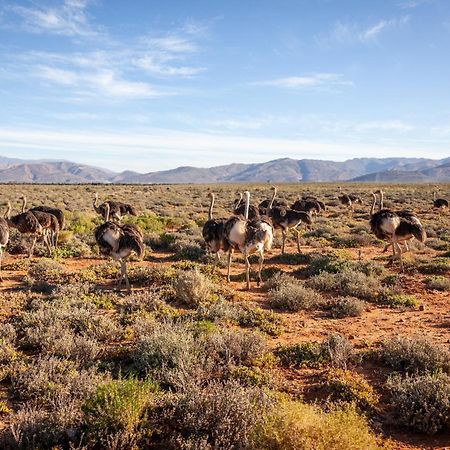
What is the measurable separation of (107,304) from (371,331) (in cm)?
504

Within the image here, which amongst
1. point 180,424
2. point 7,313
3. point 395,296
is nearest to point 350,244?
point 395,296

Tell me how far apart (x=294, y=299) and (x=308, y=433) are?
594 centimetres

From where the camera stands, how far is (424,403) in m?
5.09

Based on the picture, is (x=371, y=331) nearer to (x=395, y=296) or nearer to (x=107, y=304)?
(x=395, y=296)

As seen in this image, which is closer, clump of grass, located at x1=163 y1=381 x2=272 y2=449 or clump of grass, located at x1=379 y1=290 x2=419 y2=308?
clump of grass, located at x1=163 y1=381 x2=272 y2=449

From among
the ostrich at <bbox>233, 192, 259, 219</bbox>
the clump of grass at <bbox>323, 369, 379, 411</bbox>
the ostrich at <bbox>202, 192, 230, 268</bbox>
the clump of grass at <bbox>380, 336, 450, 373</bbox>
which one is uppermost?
the ostrich at <bbox>233, 192, 259, 219</bbox>

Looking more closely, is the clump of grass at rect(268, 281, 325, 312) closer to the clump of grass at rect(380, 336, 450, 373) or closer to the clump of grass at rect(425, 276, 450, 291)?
the clump of grass at rect(380, 336, 450, 373)

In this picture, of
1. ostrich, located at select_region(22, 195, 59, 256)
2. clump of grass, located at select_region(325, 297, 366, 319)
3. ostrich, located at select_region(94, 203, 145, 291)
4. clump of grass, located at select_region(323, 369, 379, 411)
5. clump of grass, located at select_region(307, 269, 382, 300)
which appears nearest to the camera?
clump of grass, located at select_region(323, 369, 379, 411)

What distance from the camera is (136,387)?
4.88 meters

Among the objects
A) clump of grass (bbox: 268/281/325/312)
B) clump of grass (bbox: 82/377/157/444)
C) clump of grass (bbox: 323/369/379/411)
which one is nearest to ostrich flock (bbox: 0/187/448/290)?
clump of grass (bbox: 268/281/325/312)

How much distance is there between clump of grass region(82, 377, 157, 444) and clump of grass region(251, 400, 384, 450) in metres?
1.26

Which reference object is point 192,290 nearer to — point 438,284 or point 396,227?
point 438,284

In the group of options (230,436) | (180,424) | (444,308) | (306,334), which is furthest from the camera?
(444,308)

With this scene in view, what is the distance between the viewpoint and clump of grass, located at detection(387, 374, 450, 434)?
5148mm
